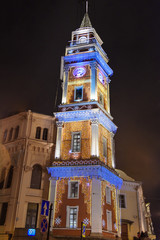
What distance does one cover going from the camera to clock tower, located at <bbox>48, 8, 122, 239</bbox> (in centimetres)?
2647

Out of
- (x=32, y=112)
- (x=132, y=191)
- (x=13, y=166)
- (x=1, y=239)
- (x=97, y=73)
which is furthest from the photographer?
(x=132, y=191)

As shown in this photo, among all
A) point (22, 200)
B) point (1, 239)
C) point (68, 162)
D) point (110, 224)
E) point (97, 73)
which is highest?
point (97, 73)

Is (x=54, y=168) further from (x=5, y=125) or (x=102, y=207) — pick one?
(x=5, y=125)

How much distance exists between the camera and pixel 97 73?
3625 cm

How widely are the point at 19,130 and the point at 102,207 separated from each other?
44.1ft

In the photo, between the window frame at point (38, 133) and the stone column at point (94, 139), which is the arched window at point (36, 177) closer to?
the window frame at point (38, 133)

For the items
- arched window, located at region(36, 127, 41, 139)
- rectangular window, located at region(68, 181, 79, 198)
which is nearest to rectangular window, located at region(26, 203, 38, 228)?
rectangular window, located at region(68, 181, 79, 198)

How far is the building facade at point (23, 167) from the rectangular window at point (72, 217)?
3430mm

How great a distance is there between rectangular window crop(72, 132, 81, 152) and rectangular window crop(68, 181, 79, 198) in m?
3.89

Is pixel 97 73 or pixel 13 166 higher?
pixel 97 73

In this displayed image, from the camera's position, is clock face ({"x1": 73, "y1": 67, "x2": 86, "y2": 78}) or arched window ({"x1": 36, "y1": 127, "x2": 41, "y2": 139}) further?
clock face ({"x1": 73, "y1": 67, "x2": 86, "y2": 78})

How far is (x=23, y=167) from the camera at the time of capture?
28.9 metres

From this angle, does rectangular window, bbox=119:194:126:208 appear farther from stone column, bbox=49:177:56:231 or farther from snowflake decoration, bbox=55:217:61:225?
snowflake decoration, bbox=55:217:61:225

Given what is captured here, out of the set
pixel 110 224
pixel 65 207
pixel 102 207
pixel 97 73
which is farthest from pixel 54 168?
pixel 97 73
